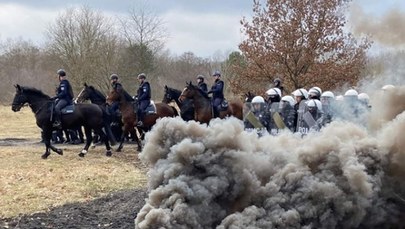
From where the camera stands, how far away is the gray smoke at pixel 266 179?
8.35 meters

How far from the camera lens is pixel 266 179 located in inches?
368

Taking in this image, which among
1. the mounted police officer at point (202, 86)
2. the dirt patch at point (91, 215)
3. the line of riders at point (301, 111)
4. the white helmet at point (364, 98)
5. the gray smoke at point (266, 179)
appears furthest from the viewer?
the mounted police officer at point (202, 86)

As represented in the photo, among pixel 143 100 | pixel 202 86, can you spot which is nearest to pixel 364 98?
pixel 202 86

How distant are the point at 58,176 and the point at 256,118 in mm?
5743

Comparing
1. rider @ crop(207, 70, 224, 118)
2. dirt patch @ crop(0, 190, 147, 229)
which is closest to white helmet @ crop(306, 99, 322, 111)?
dirt patch @ crop(0, 190, 147, 229)

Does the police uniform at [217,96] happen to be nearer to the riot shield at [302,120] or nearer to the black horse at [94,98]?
the black horse at [94,98]

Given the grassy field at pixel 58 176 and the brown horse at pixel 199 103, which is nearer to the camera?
the grassy field at pixel 58 176

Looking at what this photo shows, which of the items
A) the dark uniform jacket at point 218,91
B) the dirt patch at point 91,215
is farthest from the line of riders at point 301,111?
the dark uniform jacket at point 218,91

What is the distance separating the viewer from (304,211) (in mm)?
8844

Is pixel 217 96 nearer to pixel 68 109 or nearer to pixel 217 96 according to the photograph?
pixel 217 96

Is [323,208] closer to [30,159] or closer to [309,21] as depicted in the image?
[30,159]

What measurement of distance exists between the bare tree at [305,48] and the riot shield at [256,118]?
9449 mm

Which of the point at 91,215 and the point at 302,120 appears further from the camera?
the point at 302,120

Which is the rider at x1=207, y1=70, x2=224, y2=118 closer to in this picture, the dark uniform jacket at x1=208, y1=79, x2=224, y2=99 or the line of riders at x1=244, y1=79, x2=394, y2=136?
the dark uniform jacket at x1=208, y1=79, x2=224, y2=99
